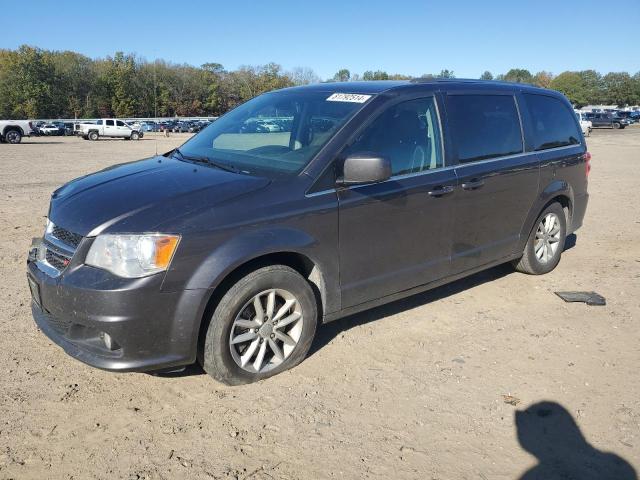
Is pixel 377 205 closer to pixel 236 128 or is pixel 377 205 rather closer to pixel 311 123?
pixel 311 123

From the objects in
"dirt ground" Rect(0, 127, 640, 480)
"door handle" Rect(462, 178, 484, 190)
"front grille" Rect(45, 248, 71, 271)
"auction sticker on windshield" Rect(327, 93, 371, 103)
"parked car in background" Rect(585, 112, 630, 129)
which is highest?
"parked car in background" Rect(585, 112, 630, 129)

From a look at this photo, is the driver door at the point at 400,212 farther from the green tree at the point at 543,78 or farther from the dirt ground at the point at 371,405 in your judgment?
the green tree at the point at 543,78

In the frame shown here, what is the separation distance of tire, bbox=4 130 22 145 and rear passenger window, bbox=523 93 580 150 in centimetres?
3378

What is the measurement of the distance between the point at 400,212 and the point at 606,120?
66544 mm

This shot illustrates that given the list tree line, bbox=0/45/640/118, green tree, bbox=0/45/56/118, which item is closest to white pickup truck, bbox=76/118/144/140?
tree line, bbox=0/45/640/118

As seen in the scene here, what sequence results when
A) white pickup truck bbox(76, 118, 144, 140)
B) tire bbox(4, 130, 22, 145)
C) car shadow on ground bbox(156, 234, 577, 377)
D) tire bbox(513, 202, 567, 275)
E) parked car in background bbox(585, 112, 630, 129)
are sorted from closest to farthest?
car shadow on ground bbox(156, 234, 577, 377) → tire bbox(513, 202, 567, 275) → tire bbox(4, 130, 22, 145) → white pickup truck bbox(76, 118, 144, 140) → parked car in background bbox(585, 112, 630, 129)

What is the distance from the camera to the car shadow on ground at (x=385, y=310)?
3732 mm

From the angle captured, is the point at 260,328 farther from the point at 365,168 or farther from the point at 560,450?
the point at 560,450

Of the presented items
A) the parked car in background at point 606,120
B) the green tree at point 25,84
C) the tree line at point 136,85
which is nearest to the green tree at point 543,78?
the tree line at point 136,85

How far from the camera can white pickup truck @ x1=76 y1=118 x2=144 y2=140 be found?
44188 mm

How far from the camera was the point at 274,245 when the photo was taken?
3.33 m

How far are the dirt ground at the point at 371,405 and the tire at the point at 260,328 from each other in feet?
0.41

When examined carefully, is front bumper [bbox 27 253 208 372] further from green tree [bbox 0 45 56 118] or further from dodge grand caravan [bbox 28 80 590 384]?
green tree [bbox 0 45 56 118]

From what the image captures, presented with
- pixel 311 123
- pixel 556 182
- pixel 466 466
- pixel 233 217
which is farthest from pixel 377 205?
pixel 556 182
